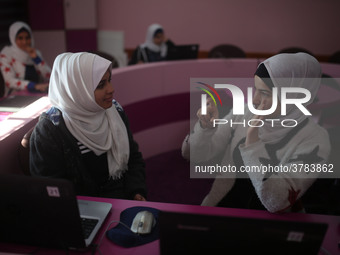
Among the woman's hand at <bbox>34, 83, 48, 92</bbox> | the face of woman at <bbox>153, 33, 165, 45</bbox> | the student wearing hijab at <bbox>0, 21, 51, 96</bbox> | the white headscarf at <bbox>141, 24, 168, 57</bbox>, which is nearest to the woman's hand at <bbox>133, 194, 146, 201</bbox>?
the woman's hand at <bbox>34, 83, 48, 92</bbox>

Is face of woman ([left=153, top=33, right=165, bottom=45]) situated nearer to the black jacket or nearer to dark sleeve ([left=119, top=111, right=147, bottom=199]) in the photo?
dark sleeve ([left=119, top=111, right=147, bottom=199])

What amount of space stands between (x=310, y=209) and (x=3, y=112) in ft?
5.70

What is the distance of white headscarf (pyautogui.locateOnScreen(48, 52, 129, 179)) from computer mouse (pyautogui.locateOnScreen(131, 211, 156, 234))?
1.70 ft

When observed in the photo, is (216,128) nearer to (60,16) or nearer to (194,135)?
(194,135)

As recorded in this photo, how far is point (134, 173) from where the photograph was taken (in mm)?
1875

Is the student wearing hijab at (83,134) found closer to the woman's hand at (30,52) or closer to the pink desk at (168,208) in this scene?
the pink desk at (168,208)

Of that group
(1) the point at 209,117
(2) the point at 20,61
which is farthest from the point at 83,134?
(2) the point at 20,61

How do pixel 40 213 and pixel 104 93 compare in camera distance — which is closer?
pixel 40 213

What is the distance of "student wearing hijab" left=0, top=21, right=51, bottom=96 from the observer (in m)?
3.09

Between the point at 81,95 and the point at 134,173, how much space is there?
1.76 feet

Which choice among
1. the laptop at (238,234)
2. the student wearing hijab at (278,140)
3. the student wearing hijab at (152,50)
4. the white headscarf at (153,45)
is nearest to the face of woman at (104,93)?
the student wearing hijab at (278,140)

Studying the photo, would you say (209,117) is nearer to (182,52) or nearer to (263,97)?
(263,97)

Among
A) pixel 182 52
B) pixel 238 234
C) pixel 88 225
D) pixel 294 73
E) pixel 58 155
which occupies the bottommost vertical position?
pixel 88 225

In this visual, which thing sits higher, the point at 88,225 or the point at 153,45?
the point at 153,45
